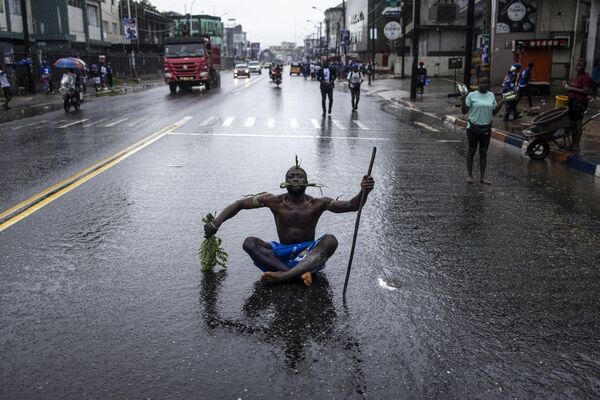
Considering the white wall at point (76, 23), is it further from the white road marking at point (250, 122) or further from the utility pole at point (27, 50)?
the white road marking at point (250, 122)

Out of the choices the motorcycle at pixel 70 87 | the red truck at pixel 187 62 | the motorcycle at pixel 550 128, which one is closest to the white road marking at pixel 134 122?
the motorcycle at pixel 70 87

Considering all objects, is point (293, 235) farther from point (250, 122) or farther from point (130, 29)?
point (130, 29)

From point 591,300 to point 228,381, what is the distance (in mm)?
3168

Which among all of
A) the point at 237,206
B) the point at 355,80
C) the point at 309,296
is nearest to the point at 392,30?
the point at 355,80

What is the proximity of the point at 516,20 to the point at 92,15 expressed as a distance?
4423 centimetres

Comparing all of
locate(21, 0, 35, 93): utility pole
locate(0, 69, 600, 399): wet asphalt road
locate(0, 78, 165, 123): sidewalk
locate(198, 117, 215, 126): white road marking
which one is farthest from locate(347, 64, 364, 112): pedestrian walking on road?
locate(21, 0, 35, 93): utility pole

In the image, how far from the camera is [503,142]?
1517 cm

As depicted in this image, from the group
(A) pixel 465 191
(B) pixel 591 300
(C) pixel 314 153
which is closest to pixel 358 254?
(B) pixel 591 300

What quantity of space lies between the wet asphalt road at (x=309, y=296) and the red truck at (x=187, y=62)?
2772 centimetres

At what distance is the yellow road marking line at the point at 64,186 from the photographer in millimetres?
7711

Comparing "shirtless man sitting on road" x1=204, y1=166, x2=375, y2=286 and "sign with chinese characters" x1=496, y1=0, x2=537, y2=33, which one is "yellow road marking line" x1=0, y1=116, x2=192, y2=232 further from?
"sign with chinese characters" x1=496, y1=0, x2=537, y2=33

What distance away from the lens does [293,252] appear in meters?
5.39

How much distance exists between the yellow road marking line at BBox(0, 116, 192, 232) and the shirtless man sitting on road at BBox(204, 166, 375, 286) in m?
3.38

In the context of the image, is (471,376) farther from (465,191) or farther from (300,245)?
(465,191)
